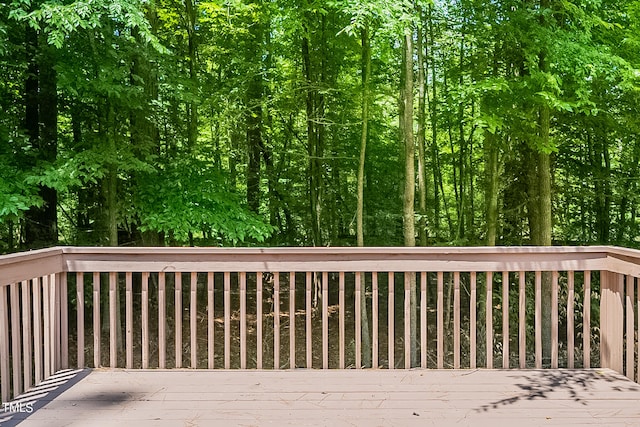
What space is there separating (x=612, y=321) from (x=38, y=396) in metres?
3.71

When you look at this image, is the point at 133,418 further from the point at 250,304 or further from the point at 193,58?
the point at 250,304

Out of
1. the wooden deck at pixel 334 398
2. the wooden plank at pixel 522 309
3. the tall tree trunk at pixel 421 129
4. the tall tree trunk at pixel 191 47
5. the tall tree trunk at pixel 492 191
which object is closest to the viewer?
the wooden deck at pixel 334 398

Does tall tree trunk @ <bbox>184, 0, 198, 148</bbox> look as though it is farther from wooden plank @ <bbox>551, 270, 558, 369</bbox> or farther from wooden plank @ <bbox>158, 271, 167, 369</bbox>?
wooden plank @ <bbox>551, 270, 558, 369</bbox>

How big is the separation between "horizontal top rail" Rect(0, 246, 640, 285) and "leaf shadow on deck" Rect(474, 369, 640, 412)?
70cm

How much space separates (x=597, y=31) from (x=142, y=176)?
5877mm

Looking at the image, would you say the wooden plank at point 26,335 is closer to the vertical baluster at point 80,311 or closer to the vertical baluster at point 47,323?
the vertical baluster at point 47,323

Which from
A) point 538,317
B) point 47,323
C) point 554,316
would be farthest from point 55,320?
point 554,316

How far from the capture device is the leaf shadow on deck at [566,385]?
2754mm

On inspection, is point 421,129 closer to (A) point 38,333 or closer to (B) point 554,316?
(B) point 554,316

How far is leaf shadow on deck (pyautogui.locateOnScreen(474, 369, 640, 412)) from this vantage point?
2.75 metres

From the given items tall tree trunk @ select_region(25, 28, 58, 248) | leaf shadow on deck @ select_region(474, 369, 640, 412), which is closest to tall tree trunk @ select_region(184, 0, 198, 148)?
tall tree trunk @ select_region(25, 28, 58, 248)

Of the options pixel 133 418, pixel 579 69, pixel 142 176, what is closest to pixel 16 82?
pixel 142 176

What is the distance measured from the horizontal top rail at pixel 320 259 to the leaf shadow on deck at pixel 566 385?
2.29 ft

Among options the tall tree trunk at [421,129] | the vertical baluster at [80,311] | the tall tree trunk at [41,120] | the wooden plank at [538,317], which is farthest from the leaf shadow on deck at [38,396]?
the tall tree trunk at [421,129]
